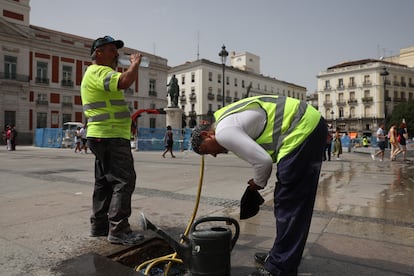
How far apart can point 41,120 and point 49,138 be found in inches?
385

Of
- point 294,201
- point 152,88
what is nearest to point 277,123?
point 294,201

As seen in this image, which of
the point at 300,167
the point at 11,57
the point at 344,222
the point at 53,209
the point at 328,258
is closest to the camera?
the point at 300,167

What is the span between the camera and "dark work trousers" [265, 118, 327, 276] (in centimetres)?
197

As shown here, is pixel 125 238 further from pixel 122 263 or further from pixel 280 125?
pixel 280 125

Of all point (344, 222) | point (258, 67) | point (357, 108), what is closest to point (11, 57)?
point (344, 222)

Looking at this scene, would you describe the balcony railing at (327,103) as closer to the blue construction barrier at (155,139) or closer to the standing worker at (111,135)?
the blue construction barrier at (155,139)

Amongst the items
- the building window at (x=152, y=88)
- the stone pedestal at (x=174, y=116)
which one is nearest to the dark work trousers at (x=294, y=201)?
the stone pedestal at (x=174, y=116)

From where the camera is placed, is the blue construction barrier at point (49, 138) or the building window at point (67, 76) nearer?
the blue construction barrier at point (49, 138)

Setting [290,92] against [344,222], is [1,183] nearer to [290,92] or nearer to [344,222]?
[344,222]

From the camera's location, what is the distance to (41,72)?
35.2m

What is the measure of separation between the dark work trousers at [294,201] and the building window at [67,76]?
3911 centimetres

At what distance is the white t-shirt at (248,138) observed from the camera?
1.81 meters

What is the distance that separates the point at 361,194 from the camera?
17.8 ft

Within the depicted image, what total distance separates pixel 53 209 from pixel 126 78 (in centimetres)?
233
